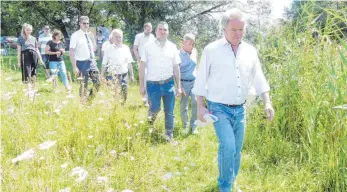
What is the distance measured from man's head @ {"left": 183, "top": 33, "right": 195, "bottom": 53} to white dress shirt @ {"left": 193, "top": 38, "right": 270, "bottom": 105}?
7.44ft

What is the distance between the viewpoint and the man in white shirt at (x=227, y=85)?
303 centimetres

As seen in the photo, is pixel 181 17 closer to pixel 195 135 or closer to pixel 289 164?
pixel 195 135

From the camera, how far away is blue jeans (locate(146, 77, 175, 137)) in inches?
196

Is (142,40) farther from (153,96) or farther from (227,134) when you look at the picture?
(227,134)

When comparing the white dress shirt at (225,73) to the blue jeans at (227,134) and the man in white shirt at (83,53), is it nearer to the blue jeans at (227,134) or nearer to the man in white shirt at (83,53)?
the blue jeans at (227,134)

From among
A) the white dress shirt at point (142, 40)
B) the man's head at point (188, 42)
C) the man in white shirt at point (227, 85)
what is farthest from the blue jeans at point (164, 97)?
the white dress shirt at point (142, 40)

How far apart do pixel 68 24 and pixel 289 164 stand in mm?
25164

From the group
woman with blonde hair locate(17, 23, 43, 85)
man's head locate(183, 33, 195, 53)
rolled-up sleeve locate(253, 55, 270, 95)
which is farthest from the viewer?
woman with blonde hair locate(17, 23, 43, 85)

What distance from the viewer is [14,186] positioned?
2.70m

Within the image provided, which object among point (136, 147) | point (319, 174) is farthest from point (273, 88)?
point (136, 147)

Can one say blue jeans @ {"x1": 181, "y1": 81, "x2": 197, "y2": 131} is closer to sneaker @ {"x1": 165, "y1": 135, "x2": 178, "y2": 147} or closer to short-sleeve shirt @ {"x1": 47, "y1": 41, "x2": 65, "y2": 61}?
sneaker @ {"x1": 165, "y1": 135, "x2": 178, "y2": 147}

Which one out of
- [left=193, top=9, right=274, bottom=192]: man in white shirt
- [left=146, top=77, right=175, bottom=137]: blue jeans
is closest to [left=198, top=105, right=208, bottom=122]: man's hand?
[left=193, top=9, right=274, bottom=192]: man in white shirt

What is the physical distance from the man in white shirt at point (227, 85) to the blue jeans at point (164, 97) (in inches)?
72.9

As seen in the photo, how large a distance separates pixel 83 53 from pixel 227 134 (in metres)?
4.54
